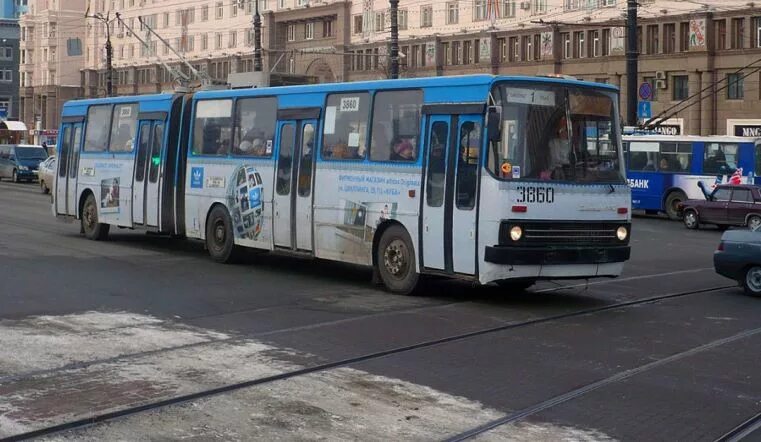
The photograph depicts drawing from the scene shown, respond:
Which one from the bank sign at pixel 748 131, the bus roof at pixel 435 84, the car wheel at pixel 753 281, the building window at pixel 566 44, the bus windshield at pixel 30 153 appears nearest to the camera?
the bus roof at pixel 435 84

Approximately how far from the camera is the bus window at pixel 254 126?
56.1 ft

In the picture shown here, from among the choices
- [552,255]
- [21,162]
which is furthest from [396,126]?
[21,162]

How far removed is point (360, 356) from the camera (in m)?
10.1

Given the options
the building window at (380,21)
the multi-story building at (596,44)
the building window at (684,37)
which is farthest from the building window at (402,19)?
the building window at (684,37)

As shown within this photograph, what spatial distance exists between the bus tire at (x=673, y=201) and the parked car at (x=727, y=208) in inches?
192

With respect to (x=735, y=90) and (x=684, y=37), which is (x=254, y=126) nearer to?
(x=735, y=90)

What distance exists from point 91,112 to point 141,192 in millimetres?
2947

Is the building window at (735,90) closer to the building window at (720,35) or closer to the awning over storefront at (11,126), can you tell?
the building window at (720,35)

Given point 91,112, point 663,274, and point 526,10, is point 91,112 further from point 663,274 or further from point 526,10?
point 526,10

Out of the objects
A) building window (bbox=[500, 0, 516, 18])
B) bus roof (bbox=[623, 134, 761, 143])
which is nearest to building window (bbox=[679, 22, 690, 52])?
building window (bbox=[500, 0, 516, 18])

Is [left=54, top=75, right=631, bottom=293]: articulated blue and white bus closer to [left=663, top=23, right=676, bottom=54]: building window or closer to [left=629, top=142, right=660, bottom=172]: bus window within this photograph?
[left=629, top=142, right=660, bottom=172]: bus window

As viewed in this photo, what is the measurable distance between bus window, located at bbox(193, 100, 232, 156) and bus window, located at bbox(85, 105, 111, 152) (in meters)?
3.32

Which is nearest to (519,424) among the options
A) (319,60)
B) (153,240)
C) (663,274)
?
(663,274)

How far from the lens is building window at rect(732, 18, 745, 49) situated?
51103 millimetres
